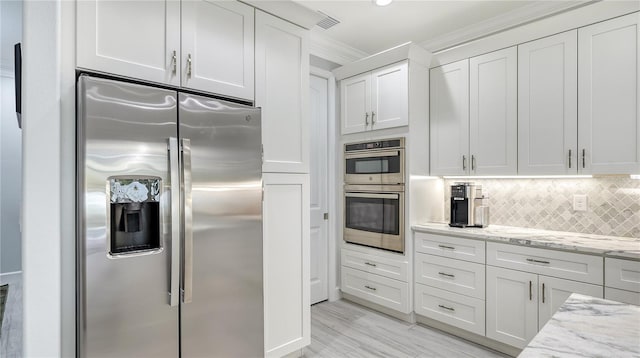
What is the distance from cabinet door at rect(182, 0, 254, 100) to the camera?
1780 mm

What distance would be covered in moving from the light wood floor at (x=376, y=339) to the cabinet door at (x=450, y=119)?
1.46m

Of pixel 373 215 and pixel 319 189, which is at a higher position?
pixel 319 189

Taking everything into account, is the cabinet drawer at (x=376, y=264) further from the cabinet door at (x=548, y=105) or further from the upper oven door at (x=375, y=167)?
the cabinet door at (x=548, y=105)

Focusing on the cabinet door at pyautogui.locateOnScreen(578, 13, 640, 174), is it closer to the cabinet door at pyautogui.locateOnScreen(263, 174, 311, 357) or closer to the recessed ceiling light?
the recessed ceiling light

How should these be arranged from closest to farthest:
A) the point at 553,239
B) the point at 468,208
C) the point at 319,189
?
the point at 553,239, the point at 468,208, the point at 319,189

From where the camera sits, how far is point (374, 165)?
3295mm

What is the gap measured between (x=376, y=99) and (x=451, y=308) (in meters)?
2.04

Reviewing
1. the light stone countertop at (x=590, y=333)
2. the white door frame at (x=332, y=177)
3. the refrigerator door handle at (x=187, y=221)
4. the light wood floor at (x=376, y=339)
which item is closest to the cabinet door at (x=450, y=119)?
the white door frame at (x=332, y=177)

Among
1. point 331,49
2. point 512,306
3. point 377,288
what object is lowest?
point 377,288

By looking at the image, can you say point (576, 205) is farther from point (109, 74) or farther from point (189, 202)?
point (109, 74)

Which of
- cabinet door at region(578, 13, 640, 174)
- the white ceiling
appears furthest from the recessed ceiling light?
cabinet door at region(578, 13, 640, 174)

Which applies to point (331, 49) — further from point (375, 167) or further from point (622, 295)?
point (622, 295)

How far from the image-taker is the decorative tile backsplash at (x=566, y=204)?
2.42 meters

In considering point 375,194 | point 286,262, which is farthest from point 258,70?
point 375,194
